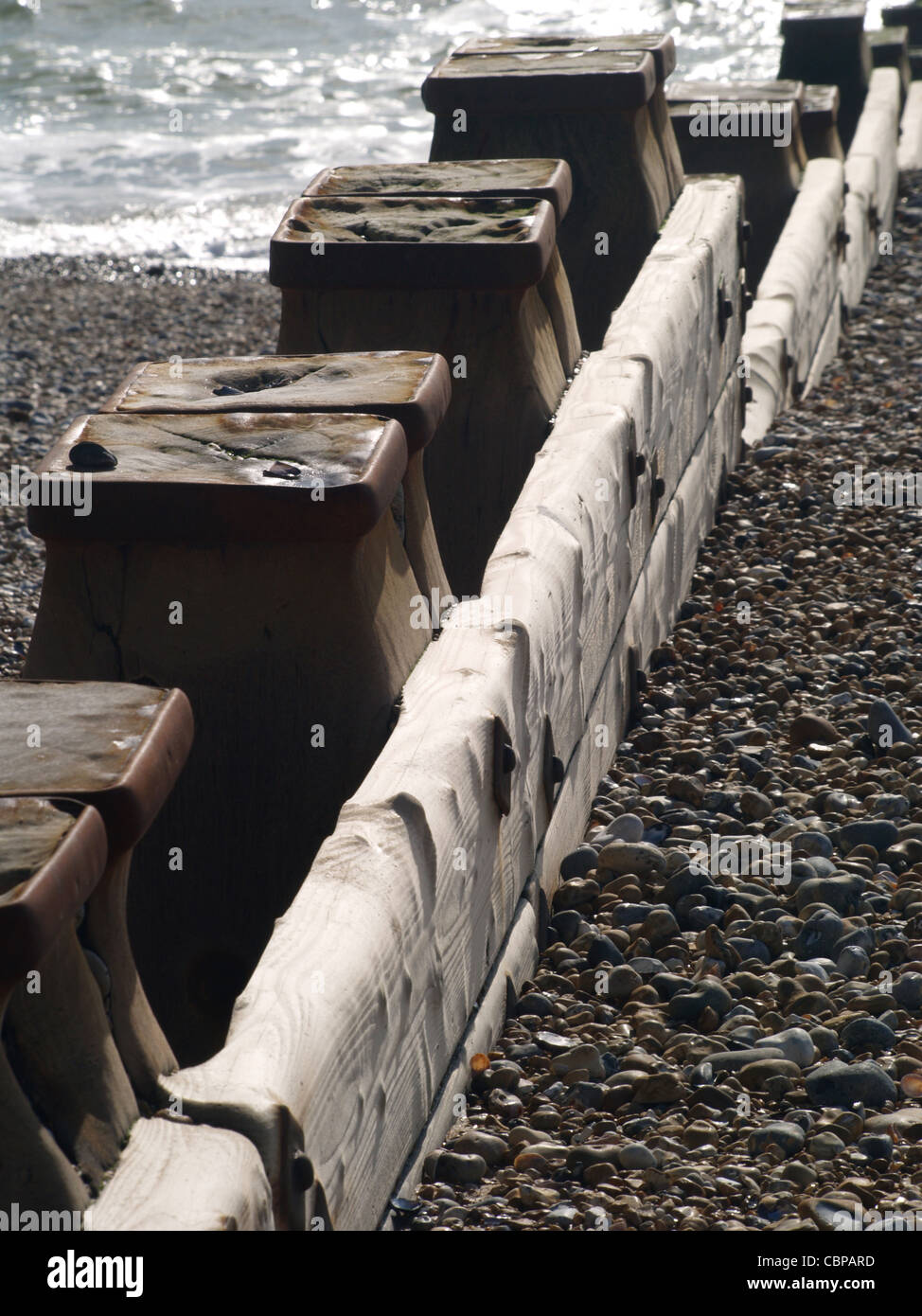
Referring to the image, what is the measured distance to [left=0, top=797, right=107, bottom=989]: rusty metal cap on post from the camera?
5.73 ft

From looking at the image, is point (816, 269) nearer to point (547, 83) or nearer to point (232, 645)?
point (547, 83)

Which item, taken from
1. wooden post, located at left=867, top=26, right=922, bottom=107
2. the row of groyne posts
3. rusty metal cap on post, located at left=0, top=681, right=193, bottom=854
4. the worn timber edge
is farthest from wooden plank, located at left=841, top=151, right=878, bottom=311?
rusty metal cap on post, located at left=0, top=681, right=193, bottom=854

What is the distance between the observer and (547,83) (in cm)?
567

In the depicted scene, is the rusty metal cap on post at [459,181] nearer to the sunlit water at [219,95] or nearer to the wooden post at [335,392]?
the wooden post at [335,392]

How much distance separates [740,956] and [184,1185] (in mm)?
1605

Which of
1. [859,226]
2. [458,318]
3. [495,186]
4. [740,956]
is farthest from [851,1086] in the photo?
[859,226]

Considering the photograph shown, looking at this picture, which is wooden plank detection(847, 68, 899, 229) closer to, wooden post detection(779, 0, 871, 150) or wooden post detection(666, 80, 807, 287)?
wooden post detection(779, 0, 871, 150)

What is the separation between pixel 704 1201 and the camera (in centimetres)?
241

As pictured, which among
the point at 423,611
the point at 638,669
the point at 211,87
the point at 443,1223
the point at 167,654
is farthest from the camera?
the point at 211,87

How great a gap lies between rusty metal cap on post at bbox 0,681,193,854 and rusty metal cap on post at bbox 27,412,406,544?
51cm

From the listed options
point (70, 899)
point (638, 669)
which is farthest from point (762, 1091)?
point (638, 669)

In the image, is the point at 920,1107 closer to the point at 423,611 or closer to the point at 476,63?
the point at 423,611

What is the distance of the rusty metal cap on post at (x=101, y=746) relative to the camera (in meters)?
2.06
